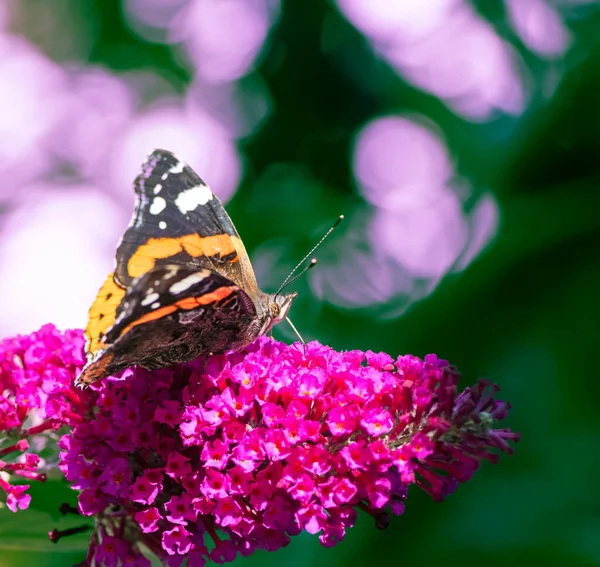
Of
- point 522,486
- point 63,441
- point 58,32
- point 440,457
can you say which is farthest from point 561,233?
point 58,32

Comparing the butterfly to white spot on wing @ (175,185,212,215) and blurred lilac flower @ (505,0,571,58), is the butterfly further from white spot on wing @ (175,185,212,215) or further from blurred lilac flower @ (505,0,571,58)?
blurred lilac flower @ (505,0,571,58)

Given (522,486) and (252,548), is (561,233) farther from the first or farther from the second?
(252,548)

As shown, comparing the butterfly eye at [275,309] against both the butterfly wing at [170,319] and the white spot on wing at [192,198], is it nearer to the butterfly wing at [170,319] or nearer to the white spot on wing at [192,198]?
the butterfly wing at [170,319]

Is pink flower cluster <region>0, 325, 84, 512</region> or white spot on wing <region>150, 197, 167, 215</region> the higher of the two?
white spot on wing <region>150, 197, 167, 215</region>

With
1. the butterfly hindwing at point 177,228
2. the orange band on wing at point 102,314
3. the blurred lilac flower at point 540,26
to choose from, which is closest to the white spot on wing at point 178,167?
the butterfly hindwing at point 177,228

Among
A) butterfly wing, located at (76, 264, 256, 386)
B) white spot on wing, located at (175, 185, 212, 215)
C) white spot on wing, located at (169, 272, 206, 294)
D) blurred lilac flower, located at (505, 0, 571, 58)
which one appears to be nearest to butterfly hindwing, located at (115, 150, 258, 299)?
white spot on wing, located at (175, 185, 212, 215)

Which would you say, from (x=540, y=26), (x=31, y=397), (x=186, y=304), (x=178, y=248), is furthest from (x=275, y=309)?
(x=540, y=26)

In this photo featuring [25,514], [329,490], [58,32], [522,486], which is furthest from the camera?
[58,32]
